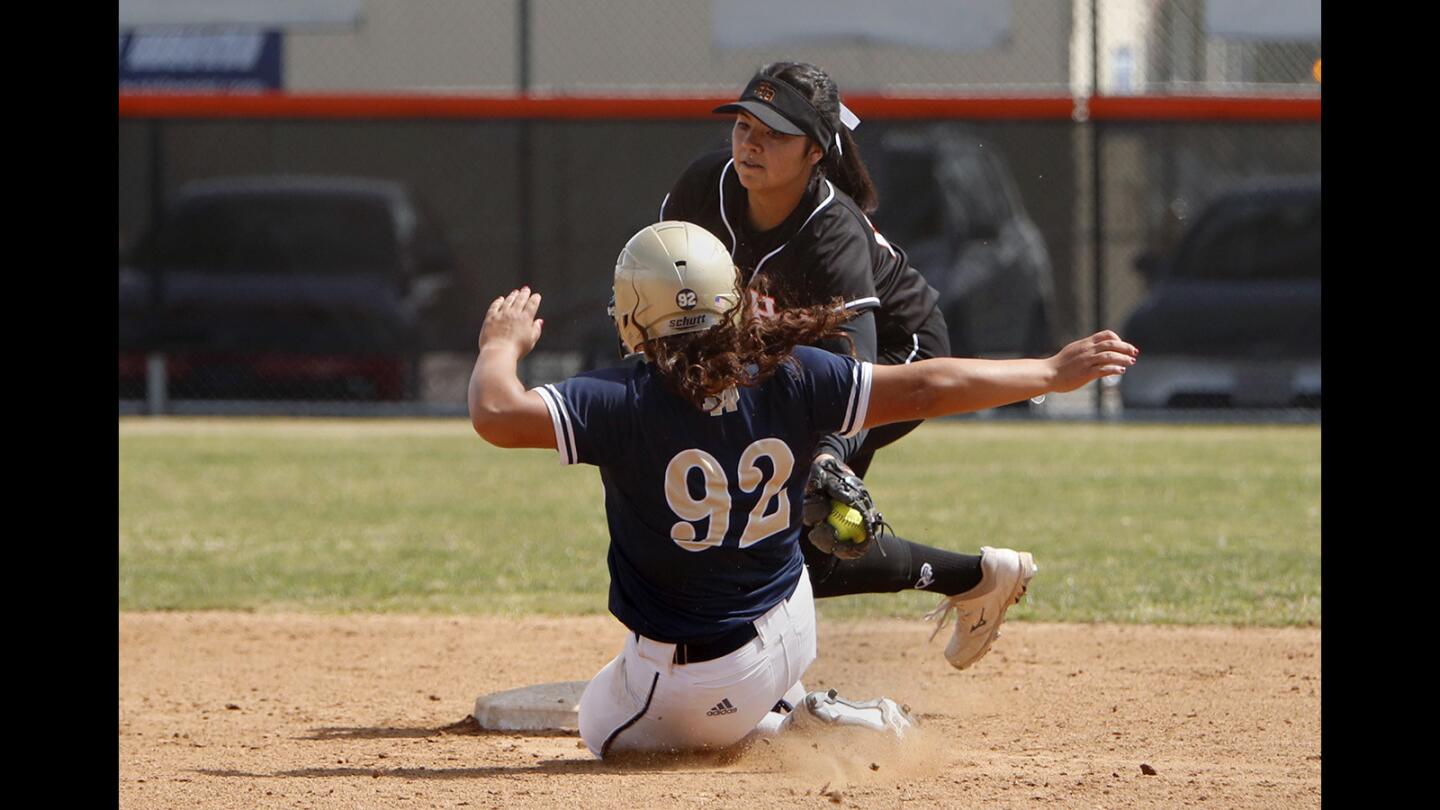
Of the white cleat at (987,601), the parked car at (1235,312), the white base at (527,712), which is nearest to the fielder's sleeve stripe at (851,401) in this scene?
the white cleat at (987,601)

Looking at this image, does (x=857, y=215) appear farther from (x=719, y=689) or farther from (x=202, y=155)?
(x=202, y=155)

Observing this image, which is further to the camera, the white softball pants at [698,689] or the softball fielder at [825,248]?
the softball fielder at [825,248]

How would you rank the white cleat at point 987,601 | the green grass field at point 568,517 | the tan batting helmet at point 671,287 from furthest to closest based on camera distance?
the green grass field at point 568,517, the white cleat at point 987,601, the tan batting helmet at point 671,287

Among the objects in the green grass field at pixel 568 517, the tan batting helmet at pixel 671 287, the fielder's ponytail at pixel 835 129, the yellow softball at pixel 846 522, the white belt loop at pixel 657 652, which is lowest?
the green grass field at pixel 568 517

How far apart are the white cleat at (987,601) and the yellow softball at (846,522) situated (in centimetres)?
88

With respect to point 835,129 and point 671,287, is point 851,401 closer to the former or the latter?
point 671,287

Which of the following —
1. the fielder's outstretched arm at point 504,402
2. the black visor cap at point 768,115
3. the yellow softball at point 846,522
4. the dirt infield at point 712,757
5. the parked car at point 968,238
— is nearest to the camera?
the fielder's outstretched arm at point 504,402

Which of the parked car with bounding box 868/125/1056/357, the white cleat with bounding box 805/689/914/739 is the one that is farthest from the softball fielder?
the parked car with bounding box 868/125/1056/357

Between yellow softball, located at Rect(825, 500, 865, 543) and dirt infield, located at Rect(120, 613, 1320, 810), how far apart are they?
1.69ft

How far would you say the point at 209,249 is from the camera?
12.8 meters

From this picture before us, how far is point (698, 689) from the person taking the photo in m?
3.96

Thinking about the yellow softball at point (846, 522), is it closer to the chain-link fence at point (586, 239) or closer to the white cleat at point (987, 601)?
the white cleat at point (987, 601)

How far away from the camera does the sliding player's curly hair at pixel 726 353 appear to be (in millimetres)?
3699

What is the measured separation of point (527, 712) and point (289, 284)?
27.7 ft
